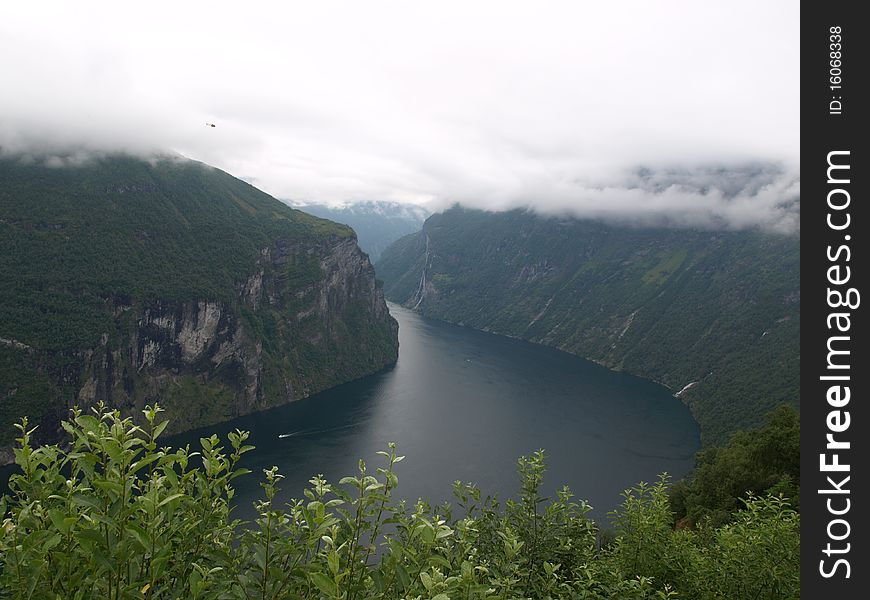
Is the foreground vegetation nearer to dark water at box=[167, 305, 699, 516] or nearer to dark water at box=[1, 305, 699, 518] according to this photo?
dark water at box=[1, 305, 699, 518]

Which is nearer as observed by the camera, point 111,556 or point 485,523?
point 111,556

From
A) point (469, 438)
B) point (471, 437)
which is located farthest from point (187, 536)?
point (471, 437)

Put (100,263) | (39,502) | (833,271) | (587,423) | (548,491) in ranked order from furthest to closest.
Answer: (100,263) → (587,423) → (548,491) → (833,271) → (39,502)

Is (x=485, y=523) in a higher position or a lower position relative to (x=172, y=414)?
higher

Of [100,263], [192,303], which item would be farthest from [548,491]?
[100,263]

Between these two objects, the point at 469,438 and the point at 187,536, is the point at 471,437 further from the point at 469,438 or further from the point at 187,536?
the point at 187,536

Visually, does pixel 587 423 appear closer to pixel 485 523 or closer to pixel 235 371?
pixel 235 371

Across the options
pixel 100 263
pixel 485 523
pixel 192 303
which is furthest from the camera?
pixel 192 303
